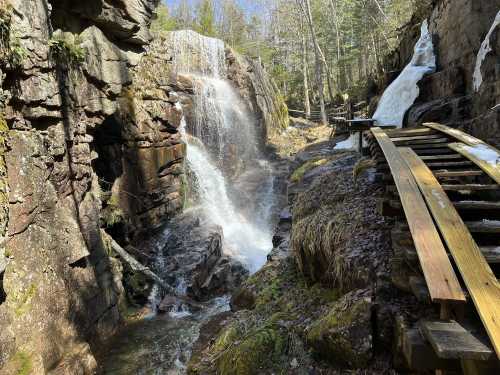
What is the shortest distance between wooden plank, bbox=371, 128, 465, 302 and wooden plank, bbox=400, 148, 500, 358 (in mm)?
89

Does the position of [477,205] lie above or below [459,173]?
below

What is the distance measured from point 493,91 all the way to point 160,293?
33.9 feet

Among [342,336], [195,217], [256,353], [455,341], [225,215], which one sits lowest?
[225,215]

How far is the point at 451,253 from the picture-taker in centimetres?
301

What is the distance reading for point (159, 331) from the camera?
9.44 meters

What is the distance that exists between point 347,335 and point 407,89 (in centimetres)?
977

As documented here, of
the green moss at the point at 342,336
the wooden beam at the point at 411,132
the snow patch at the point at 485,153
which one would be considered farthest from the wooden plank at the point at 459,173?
the wooden beam at the point at 411,132

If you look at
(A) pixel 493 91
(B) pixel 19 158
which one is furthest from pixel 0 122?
(A) pixel 493 91

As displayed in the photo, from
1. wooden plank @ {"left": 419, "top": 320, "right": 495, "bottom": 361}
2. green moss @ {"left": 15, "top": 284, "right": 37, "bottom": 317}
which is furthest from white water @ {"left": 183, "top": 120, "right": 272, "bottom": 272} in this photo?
wooden plank @ {"left": 419, "top": 320, "right": 495, "bottom": 361}

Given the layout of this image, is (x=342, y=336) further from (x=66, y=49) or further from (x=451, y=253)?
(x=66, y=49)

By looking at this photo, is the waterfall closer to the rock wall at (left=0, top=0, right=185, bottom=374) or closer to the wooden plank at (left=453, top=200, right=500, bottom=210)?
the rock wall at (left=0, top=0, right=185, bottom=374)

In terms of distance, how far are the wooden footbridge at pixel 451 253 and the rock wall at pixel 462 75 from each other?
5.27 feet

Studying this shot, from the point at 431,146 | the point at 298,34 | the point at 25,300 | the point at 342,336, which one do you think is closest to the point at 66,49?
the point at 25,300

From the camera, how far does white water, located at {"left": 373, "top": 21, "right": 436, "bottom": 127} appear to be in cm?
1084
